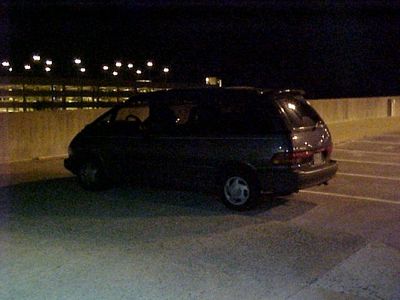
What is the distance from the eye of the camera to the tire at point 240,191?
29.2 feet

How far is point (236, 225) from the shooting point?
8.13 m

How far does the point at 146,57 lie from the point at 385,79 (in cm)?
2507

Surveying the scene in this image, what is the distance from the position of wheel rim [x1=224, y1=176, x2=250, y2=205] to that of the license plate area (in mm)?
1024

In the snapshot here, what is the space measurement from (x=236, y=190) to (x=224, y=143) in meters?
0.68

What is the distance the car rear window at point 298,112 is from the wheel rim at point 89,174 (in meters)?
3.28

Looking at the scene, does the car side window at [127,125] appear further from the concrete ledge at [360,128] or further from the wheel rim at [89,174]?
the concrete ledge at [360,128]

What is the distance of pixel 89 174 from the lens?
34.2 ft

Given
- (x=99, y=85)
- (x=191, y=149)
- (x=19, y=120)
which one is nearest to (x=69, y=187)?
(x=191, y=149)

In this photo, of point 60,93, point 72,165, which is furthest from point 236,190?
point 60,93

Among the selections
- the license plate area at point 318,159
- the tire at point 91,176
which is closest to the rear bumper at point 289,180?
the license plate area at point 318,159

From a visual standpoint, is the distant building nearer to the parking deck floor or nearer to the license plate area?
the parking deck floor

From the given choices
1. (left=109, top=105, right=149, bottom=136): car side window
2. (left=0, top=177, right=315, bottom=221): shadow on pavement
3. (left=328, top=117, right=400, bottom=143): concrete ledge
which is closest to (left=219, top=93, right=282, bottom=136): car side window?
(left=0, top=177, right=315, bottom=221): shadow on pavement

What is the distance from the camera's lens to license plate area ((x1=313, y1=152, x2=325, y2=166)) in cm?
908

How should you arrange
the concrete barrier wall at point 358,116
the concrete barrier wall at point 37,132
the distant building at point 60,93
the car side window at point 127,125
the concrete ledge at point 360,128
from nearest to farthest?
the car side window at point 127,125 → the concrete barrier wall at point 37,132 → the concrete ledge at point 360,128 → the concrete barrier wall at point 358,116 → the distant building at point 60,93
